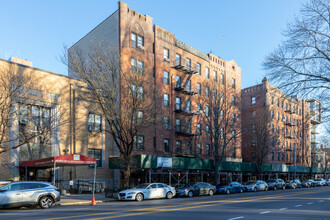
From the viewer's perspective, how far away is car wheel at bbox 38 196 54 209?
17.2 meters

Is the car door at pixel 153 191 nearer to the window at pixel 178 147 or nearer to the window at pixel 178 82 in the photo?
the window at pixel 178 147

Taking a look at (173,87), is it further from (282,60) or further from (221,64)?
(282,60)

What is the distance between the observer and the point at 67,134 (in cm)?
2877

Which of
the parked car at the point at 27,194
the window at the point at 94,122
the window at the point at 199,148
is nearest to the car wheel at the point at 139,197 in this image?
the parked car at the point at 27,194

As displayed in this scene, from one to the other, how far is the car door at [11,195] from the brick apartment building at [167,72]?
14767 mm

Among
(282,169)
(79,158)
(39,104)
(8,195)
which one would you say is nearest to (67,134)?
(39,104)

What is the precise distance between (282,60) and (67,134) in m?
20.4

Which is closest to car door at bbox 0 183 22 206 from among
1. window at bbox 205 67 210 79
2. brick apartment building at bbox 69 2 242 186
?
brick apartment building at bbox 69 2 242 186

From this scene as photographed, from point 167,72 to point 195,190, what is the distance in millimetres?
16131

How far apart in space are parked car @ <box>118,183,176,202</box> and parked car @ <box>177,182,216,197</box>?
157cm

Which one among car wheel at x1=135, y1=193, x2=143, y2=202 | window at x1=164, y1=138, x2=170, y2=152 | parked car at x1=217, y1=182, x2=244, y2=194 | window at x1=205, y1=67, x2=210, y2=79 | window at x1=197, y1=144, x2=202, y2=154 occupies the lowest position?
parked car at x1=217, y1=182, x2=244, y2=194

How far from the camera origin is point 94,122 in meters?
31.1

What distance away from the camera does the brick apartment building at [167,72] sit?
33.9m

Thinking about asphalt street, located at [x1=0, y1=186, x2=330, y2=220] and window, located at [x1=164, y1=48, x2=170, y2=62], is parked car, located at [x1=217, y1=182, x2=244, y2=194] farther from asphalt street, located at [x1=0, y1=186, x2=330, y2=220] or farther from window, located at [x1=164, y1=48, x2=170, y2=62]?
window, located at [x1=164, y1=48, x2=170, y2=62]
